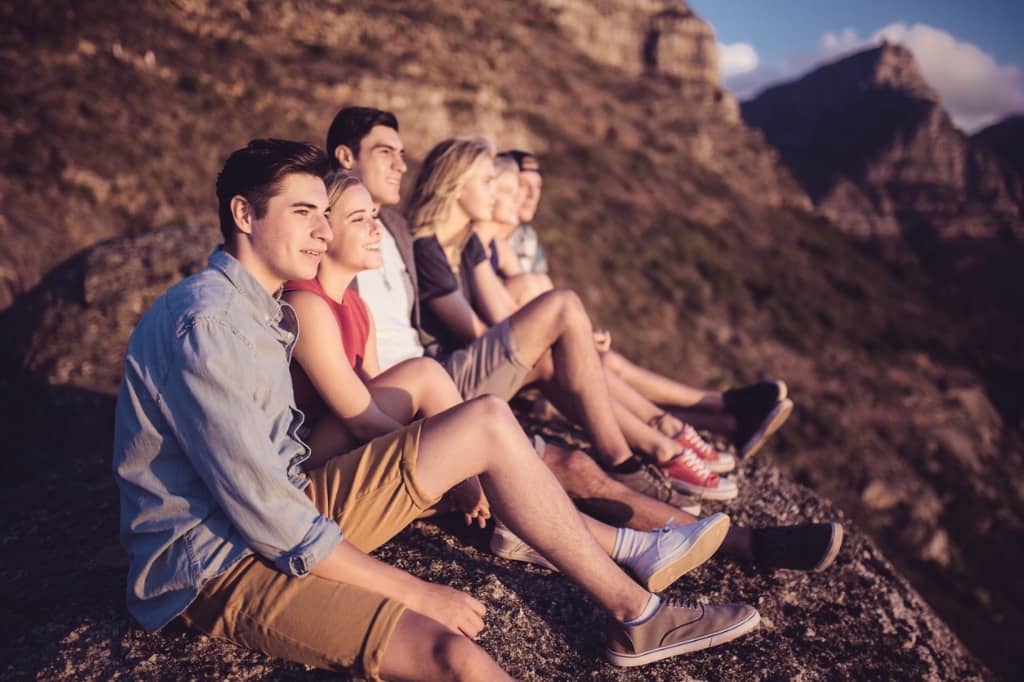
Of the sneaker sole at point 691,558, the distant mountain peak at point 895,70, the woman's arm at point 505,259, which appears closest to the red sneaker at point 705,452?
the sneaker sole at point 691,558

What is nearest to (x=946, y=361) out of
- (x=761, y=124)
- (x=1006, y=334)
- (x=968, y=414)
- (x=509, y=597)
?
(x=968, y=414)

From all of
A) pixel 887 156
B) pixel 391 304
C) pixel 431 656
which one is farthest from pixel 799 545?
pixel 887 156

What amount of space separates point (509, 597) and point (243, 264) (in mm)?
1657

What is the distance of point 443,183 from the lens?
3680 millimetres

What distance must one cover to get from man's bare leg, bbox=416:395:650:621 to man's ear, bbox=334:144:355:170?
1901 millimetres

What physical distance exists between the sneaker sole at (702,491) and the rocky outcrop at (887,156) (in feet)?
180

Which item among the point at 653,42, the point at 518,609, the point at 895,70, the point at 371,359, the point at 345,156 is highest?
the point at 895,70

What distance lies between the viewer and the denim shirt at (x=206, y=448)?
1699mm

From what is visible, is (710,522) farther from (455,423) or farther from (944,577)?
Answer: (944,577)

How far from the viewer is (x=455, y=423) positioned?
206 cm

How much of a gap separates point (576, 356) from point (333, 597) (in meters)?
1.68

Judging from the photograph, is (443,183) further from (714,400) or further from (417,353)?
(714,400)

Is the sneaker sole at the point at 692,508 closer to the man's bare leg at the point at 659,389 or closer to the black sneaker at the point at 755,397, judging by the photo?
the man's bare leg at the point at 659,389

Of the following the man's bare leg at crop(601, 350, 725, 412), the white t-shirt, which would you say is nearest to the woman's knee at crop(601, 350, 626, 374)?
the man's bare leg at crop(601, 350, 725, 412)
